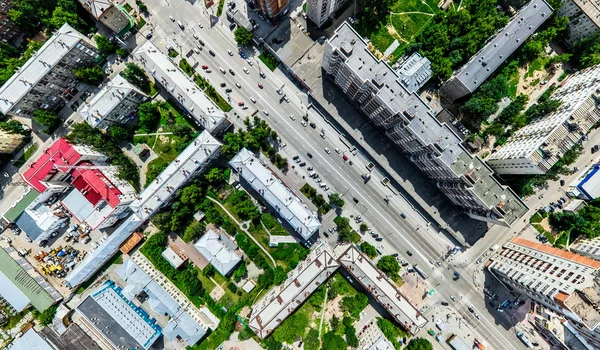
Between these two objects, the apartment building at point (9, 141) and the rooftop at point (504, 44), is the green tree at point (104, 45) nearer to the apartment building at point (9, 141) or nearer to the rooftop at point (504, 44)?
the apartment building at point (9, 141)

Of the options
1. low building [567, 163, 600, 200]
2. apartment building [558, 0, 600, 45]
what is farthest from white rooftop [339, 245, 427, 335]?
apartment building [558, 0, 600, 45]

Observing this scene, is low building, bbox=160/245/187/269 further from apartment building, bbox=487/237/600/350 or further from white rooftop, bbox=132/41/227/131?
apartment building, bbox=487/237/600/350

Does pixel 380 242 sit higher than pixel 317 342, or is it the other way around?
pixel 380 242

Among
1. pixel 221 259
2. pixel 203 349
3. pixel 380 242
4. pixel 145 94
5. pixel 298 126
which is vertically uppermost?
pixel 145 94

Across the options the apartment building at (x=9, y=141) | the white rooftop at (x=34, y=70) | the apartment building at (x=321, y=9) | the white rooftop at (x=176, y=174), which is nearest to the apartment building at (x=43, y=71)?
the white rooftop at (x=34, y=70)

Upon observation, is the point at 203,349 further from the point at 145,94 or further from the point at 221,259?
the point at 145,94

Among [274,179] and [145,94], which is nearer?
[274,179]

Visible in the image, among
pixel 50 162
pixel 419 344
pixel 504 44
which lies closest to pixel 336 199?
pixel 419 344

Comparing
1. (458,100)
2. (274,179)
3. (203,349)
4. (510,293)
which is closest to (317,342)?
(203,349)
